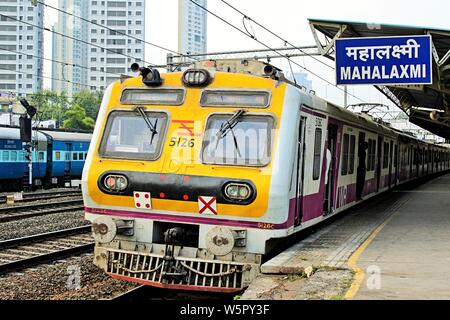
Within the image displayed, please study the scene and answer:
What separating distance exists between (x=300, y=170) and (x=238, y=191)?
4.03 ft

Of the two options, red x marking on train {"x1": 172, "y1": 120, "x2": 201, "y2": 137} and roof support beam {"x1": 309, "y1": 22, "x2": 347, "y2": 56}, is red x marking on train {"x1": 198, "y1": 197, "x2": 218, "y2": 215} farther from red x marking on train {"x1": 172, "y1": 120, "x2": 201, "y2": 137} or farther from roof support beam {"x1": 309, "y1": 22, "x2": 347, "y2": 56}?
roof support beam {"x1": 309, "y1": 22, "x2": 347, "y2": 56}

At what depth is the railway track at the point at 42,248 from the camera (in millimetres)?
9344

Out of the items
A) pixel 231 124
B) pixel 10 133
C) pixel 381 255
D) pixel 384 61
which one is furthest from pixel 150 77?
pixel 10 133

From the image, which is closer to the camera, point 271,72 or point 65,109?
point 271,72

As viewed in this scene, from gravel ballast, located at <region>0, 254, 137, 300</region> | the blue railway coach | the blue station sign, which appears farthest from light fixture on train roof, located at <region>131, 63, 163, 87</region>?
the blue railway coach

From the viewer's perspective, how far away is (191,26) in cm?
7469

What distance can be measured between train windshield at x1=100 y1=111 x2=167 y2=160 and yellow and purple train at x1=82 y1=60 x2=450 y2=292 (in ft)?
0.04

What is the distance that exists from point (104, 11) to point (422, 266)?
366 feet

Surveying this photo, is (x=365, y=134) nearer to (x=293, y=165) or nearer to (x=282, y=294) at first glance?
(x=293, y=165)

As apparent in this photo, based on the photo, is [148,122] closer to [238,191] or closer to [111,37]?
[238,191]

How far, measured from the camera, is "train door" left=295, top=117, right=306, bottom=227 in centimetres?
730

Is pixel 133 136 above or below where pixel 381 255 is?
above

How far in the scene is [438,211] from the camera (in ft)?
45.0
